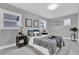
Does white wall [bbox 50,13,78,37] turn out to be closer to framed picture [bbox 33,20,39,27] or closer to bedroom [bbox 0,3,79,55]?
bedroom [bbox 0,3,79,55]

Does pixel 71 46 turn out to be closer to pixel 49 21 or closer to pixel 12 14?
pixel 49 21

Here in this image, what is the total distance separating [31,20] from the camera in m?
3.82

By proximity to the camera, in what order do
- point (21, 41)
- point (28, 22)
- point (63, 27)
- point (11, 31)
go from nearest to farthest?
point (63, 27) → point (11, 31) → point (21, 41) → point (28, 22)

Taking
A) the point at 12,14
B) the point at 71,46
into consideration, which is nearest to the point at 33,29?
the point at 12,14

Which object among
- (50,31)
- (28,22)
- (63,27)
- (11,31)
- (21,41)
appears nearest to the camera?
(63,27)

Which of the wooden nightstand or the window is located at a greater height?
the window

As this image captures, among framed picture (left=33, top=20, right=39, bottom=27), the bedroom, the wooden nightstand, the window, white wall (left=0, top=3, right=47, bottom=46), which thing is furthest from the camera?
framed picture (left=33, top=20, right=39, bottom=27)

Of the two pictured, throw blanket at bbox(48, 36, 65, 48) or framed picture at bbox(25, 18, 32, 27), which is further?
framed picture at bbox(25, 18, 32, 27)

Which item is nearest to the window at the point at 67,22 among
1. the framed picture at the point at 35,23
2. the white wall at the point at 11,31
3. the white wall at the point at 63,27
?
the white wall at the point at 63,27

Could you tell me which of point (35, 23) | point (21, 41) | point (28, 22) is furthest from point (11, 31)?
point (35, 23)

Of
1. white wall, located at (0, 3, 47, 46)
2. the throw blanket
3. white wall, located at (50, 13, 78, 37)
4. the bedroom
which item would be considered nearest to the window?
the bedroom

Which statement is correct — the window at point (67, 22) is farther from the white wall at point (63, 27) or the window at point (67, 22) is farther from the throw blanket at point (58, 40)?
the throw blanket at point (58, 40)

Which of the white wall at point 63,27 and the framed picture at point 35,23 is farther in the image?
the framed picture at point 35,23

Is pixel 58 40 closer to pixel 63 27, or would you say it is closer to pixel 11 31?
pixel 63 27
